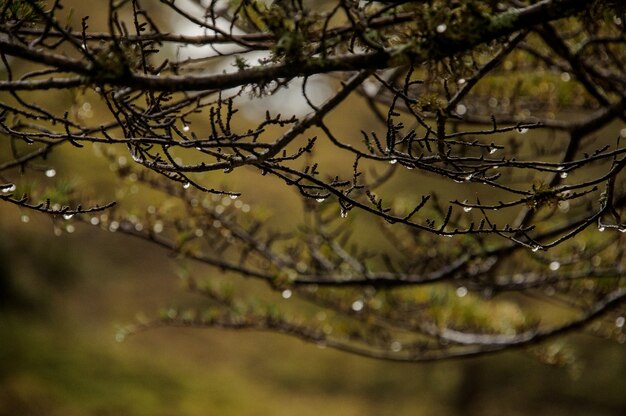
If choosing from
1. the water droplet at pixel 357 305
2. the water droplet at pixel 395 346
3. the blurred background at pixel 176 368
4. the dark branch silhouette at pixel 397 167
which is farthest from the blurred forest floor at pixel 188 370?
the water droplet at pixel 357 305

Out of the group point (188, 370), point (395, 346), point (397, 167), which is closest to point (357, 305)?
point (395, 346)

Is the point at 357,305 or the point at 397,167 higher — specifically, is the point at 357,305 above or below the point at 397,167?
below

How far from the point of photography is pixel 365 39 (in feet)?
2.88

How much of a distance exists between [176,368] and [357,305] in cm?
340

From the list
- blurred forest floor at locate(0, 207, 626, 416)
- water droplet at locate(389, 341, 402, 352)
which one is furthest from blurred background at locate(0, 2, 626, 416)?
water droplet at locate(389, 341, 402, 352)

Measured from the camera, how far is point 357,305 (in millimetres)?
2271

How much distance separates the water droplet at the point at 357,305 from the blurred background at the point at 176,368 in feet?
7.82

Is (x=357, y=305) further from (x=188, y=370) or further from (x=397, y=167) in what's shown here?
(x=188, y=370)

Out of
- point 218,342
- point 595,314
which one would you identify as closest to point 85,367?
point 218,342

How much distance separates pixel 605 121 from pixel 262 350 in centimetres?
456

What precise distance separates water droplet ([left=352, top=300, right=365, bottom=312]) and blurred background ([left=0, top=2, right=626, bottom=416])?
238 cm

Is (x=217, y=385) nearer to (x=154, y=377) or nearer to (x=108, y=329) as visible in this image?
(x=154, y=377)

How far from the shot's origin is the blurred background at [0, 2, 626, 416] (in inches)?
169

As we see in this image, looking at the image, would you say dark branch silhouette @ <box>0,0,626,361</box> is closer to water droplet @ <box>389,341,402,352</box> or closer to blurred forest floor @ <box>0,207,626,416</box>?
water droplet @ <box>389,341,402,352</box>
